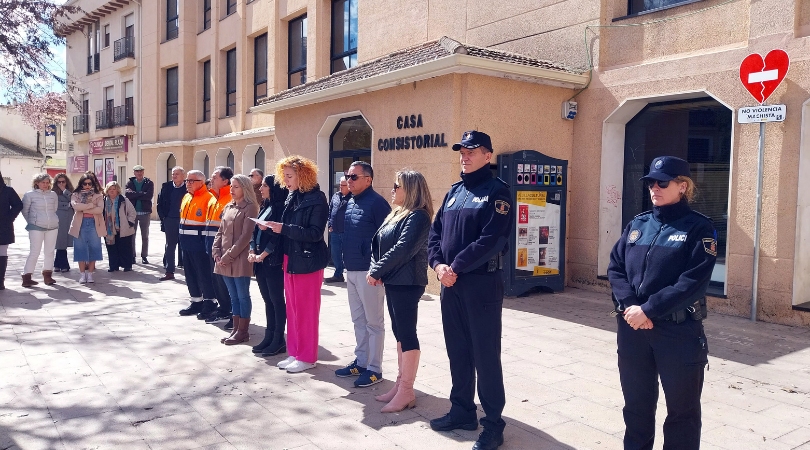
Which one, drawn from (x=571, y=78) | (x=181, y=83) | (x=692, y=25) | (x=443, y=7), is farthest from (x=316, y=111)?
(x=181, y=83)

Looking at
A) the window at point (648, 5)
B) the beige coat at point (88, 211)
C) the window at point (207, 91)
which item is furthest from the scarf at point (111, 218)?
the window at point (207, 91)

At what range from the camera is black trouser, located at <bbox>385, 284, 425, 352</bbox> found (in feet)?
15.4

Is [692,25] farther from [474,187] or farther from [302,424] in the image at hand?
[302,424]

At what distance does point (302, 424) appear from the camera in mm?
4449

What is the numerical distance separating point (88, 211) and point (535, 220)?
283 inches

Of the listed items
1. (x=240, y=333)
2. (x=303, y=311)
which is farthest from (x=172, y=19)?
(x=303, y=311)

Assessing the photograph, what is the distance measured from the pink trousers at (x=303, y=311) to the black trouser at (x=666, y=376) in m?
2.95

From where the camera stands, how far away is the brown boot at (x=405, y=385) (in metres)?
4.66

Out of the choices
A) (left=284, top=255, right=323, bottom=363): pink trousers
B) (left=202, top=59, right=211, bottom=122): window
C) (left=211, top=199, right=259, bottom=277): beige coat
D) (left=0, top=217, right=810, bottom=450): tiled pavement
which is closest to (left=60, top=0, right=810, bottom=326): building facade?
(left=0, top=217, right=810, bottom=450): tiled pavement

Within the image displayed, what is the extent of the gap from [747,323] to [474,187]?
5413 millimetres

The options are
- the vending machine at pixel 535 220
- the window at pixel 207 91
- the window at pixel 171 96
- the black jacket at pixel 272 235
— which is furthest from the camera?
the window at pixel 171 96

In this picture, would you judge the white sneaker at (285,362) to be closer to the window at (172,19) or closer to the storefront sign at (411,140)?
the storefront sign at (411,140)

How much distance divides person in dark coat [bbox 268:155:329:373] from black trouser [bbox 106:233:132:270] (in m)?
7.20

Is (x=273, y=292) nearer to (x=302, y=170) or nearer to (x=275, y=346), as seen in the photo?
(x=275, y=346)
